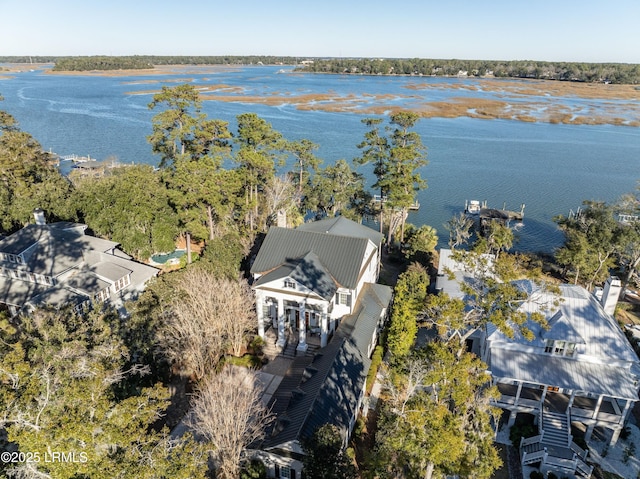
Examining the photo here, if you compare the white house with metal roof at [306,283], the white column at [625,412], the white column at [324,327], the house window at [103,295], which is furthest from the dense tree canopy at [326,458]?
the house window at [103,295]

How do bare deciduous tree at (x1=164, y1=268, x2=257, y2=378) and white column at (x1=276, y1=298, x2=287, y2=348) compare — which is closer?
bare deciduous tree at (x1=164, y1=268, x2=257, y2=378)

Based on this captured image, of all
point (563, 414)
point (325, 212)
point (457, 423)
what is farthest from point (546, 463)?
point (325, 212)

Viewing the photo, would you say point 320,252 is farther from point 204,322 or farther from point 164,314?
point 164,314

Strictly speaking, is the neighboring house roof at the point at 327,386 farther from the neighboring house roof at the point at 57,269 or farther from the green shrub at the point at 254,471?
the neighboring house roof at the point at 57,269

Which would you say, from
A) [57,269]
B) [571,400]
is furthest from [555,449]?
[57,269]

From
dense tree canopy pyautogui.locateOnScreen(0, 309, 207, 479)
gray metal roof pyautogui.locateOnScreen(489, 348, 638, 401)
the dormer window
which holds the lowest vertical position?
gray metal roof pyautogui.locateOnScreen(489, 348, 638, 401)

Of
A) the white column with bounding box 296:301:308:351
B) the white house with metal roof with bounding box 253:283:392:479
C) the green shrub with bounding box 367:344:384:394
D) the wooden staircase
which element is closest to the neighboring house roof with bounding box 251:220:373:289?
the white column with bounding box 296:301:308:351

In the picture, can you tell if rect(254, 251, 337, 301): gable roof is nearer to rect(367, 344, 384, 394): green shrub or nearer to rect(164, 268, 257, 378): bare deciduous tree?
rect(164, 268, 257, 378): bare deciduous tree
